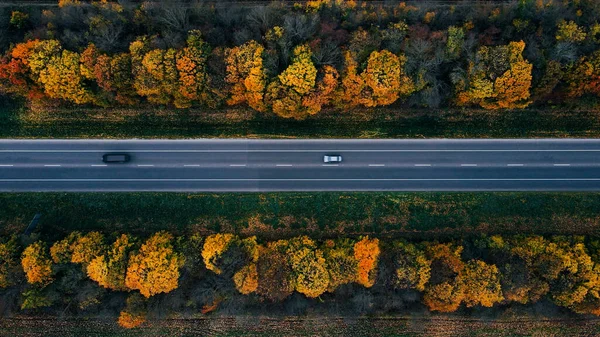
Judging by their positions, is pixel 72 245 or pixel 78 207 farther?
pixel 78 207

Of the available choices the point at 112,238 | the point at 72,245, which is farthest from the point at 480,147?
the point at 72,245

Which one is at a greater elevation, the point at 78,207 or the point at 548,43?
the point at 548,43

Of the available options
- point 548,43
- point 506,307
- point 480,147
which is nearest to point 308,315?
point 506,307

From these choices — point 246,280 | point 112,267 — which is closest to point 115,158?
point 112,267

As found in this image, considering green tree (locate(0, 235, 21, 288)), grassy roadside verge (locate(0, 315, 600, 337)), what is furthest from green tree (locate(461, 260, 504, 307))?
green tree (locate(0, 235, 21, 288))

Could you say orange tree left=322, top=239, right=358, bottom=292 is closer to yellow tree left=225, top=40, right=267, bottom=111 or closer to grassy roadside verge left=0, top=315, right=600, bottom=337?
grassy roadside verge left=0, top=315, right=600, bottom=337

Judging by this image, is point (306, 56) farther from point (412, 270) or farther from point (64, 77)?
point (64, 77)

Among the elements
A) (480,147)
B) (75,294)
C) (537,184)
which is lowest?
(75,294)

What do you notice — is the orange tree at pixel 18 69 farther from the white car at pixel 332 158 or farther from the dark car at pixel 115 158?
the white car at pixel 332 158

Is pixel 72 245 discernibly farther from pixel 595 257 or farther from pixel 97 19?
pixel 595 257
